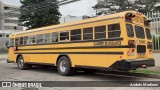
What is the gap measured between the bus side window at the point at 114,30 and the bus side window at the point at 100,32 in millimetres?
295

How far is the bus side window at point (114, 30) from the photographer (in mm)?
11578

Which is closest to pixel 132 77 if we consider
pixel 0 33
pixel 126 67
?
pixel 126 67

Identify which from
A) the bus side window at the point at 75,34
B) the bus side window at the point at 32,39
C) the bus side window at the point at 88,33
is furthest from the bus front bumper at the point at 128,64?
the bus side window at the point at 32,39

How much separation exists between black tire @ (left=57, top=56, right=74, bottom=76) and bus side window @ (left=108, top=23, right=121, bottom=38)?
122 inches

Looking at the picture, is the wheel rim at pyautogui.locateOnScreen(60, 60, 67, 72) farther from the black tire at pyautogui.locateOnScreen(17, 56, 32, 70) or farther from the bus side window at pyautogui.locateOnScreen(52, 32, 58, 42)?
the black tire at pyautogui.locateOnScreen(17, 56, 32, 70)

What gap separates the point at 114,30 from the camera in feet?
38.5

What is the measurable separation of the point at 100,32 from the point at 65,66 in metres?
3.02

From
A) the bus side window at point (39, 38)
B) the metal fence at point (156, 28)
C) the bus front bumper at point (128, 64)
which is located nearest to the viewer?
the bus front bumper at point (128, 64)

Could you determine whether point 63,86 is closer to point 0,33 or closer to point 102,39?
point 102,39

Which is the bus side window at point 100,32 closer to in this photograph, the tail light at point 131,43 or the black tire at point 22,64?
the tail light at point 131,43

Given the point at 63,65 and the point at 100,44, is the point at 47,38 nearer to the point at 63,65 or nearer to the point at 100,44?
the point at 63,65

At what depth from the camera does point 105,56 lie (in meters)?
12.0

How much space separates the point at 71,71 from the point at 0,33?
A: 257 ft

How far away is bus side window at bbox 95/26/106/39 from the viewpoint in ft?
40.0
